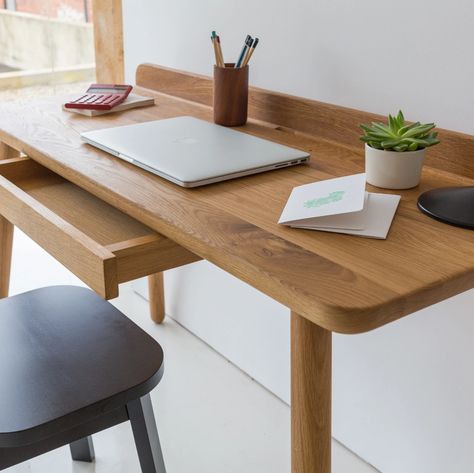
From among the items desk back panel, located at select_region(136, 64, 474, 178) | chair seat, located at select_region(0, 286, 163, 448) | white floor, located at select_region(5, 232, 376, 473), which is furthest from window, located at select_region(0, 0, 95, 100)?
chair seat, located at select_region(0, 286, 163, 448)

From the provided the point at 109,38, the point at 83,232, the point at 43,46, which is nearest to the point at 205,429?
the point at 83,232

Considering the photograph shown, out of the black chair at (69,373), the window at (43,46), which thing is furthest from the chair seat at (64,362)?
the window at (43,46)

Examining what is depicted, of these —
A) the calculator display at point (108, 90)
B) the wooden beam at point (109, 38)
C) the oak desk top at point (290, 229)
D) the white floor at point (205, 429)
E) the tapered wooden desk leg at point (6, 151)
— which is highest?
the wooden beam at point (109, 38)

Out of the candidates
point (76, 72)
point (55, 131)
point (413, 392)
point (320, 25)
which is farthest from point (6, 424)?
point (76, 72)

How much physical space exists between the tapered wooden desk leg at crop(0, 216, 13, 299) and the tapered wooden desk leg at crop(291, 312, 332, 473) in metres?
0.99

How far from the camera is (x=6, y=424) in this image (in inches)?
38.2

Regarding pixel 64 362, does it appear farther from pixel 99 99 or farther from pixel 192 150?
pixel 99 99

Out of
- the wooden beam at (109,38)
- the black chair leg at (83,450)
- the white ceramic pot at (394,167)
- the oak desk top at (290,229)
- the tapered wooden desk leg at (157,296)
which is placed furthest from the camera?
the wooden beam at (109,38)

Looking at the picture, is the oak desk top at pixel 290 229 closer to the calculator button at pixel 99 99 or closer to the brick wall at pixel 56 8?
the calculator button at pixel 99 99

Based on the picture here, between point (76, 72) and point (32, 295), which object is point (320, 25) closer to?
point (32, 295)

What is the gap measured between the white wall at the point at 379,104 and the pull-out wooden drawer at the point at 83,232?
20.4 inches

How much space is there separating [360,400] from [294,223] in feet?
2.51

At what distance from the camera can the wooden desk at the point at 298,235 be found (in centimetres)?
84

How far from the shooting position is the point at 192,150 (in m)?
1.28
